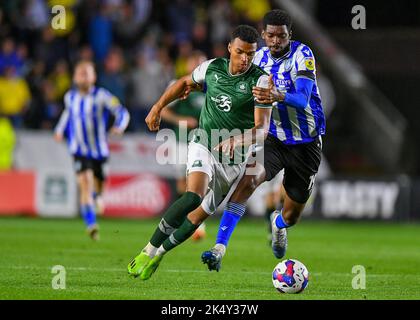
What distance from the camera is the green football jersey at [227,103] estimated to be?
8945 millimetres

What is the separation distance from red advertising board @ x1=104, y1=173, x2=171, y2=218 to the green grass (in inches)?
27.1

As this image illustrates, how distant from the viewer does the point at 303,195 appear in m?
10.0

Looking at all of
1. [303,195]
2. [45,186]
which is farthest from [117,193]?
[303,195]

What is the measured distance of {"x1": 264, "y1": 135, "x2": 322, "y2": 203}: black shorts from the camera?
980cm

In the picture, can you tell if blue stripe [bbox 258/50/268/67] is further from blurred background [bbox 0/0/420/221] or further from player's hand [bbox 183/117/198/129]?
blurred background [bbox 0/0/420/221]

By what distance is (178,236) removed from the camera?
8617 mm

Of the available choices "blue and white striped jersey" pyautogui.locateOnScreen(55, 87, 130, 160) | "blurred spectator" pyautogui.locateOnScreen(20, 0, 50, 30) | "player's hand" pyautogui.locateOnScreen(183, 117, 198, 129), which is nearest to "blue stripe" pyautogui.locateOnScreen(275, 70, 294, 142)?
"player's hand" pyautogui.locateOnScreen(183, 117, 198, 129)

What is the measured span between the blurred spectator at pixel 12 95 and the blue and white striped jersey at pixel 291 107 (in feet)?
31.4

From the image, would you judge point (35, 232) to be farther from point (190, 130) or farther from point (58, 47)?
point (58, 47)

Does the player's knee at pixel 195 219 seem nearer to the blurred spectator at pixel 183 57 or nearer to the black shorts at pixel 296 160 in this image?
the black shorts at pixel 296 160

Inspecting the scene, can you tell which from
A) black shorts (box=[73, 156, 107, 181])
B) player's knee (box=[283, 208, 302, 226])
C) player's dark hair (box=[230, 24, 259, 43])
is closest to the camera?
player's dark hair (box=[230, 24, 259, 43])

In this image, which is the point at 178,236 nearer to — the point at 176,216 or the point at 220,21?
the point at 176,216

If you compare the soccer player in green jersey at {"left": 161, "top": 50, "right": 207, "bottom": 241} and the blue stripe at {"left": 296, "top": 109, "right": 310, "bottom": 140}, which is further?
the soccer player in green jersey at {"left": 161, "top": 50, "right": 207, "bottom": 241}

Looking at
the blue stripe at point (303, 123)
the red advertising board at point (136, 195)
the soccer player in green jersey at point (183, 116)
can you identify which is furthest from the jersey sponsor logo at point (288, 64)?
the red advertising board at point (136, 195)
